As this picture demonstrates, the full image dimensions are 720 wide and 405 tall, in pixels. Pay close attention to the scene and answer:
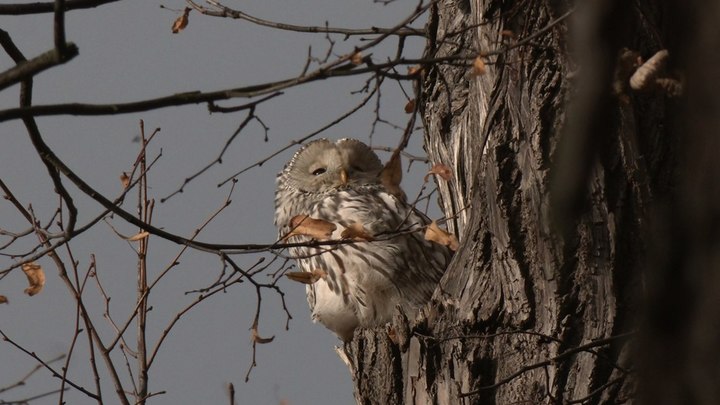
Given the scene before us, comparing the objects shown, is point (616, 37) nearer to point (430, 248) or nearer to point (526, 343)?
point (526, 343)

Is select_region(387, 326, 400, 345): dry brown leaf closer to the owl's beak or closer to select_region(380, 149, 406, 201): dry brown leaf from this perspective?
select_region(380, 149, 406, 201): dry brown leaf

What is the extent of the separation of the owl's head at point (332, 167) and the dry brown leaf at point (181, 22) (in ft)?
4.58

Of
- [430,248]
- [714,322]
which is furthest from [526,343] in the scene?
[714,322]

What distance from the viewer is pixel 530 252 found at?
3.94 metres

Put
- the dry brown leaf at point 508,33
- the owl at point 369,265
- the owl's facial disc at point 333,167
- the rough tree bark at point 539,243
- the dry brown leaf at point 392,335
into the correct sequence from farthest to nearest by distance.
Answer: the owl's facial disc at point 333,167, the owl at point 369,265, the dry brown leaf at point 392,335, the dry brown leaf at point 508,33, the rough tree bark at point 539,243

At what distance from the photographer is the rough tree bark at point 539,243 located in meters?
3.76

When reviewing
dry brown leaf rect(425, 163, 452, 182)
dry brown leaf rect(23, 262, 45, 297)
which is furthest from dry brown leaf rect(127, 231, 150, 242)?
dry brown leaf rect(425, 163, 452, 182)

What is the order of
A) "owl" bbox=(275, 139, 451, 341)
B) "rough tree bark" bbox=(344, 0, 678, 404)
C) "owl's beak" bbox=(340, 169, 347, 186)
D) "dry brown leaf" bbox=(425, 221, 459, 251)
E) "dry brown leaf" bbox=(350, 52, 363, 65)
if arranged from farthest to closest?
"owl's beak" bbox=(340, 169, 347, 186)
"owl" bbox=(275, 139, 451, 341)
"dry brown leaf" bbox=(425, 221, 459, 251)
"rough tree bark" bbox=(344, 0, 678, 404)
"dry brown leaf" bbox=(350, 52, 363, 65)

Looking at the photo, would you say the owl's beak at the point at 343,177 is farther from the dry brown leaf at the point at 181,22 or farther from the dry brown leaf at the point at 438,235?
the dry brown leaf at the point at 438,235

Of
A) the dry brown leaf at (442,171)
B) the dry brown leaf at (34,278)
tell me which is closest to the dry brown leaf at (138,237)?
the dry brown leaf at (34,278)

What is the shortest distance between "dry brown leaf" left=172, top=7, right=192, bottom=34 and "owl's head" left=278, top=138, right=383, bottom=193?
140 cm

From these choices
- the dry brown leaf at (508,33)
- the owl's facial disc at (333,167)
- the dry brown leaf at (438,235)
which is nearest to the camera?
the dry brown leaf at (508,33)

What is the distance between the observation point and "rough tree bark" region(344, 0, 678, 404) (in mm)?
3764

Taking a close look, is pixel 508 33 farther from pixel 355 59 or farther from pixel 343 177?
pixel 343 177
